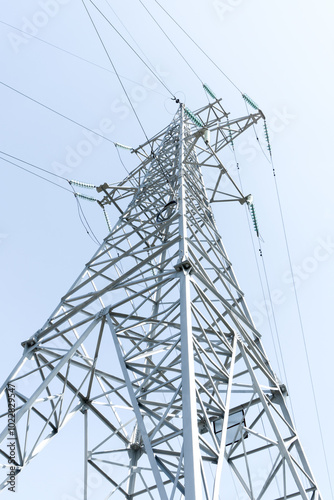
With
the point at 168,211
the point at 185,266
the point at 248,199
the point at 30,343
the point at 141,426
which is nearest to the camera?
the point at 141,426

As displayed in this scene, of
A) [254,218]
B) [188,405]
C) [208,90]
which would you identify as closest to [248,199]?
[254,218]

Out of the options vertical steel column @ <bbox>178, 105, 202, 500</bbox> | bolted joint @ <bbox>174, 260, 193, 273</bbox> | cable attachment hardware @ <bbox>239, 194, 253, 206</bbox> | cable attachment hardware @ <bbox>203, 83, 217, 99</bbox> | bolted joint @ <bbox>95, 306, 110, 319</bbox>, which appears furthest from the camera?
cable attachment hardware @ <bbox>203, 83, 217, 99</bbox>

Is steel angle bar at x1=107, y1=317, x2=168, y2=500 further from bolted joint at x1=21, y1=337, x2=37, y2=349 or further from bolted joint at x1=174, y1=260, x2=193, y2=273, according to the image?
bolted joint at x1=21, y1=337, x2=37, y2=349

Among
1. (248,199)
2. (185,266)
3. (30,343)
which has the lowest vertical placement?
(185,266)

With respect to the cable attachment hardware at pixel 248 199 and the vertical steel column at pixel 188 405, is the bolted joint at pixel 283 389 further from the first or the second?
the cable attachment hardware at pixel 248 199

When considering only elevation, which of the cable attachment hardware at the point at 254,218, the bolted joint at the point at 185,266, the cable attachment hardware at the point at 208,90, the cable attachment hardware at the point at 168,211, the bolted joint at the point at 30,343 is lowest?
the bolted joint at the point at 185,266

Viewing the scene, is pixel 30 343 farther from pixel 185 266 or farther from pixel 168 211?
pixel 168 211

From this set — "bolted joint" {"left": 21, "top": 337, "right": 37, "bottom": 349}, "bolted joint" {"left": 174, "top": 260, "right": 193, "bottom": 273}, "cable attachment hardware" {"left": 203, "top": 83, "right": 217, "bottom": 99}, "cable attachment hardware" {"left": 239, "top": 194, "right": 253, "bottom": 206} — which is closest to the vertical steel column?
"bolted joint" {"left": 174, "top": 260, "right": 193, "bottom": 273}

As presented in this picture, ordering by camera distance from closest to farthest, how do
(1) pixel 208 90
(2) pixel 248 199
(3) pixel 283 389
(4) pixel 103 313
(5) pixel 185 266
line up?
1. (5) pixel 185 266
2. (4) pixel 103 313
3. (3) pixel 283 389
4. (2) pixel 248 199
5. (1) pixel 208 90

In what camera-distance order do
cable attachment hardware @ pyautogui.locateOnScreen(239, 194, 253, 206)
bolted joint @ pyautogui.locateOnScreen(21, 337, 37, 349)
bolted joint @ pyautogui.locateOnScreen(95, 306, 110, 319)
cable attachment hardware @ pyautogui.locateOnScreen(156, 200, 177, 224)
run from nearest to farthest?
bolted joint @ pyautogui.locateOnScreen(95, 306, 110, 319)
bolted joint @ pyautogui.locateOnScreen(21, 337, 37, 349)
cable attachment hardware @ pyautogui.locateOnScreen(156, 200, 177, 224)
cable attachment hardware @ pyautogui.locateOnScreen(239, 194, 253, 206)

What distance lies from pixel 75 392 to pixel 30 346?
3.77 feet

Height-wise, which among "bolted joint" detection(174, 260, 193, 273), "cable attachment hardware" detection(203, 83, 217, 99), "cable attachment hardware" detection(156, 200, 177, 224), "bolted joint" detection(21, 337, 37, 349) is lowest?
"bolted joint" detection(174, 260, 193, 273)

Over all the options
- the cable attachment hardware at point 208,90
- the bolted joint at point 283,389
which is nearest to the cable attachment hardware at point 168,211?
the bolted joint at point 283,389

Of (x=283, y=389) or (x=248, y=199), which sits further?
(x=248, y=199)
